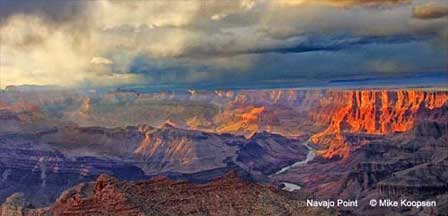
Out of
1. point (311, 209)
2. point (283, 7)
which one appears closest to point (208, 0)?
point (283, 7)

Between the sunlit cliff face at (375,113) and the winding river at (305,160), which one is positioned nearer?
the sunlit cliff face at (375,113)

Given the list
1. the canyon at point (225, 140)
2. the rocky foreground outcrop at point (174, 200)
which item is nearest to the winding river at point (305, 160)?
the canyon at point (225, 140)

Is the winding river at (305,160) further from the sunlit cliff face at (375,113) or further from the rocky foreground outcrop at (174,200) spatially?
the rocky foreground outcrop at (174,200)

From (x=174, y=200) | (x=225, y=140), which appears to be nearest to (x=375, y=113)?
(x=225, y=140)

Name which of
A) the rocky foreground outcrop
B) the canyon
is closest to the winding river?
the canyon

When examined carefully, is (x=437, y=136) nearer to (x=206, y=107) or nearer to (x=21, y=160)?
(x=206, y=107)

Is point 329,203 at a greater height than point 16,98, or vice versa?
point 16,98
